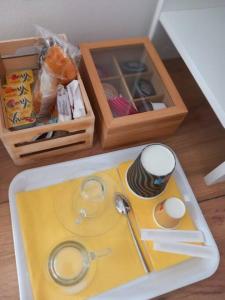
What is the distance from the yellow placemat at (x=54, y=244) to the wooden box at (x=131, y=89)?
0.17m

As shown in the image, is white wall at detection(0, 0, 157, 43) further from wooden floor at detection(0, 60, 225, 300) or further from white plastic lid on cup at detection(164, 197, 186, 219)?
white plastic lid on cup at detection(164, 197, 186, 219)

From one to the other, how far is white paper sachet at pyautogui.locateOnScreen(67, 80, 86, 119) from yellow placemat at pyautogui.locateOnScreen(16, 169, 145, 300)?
0.52ft

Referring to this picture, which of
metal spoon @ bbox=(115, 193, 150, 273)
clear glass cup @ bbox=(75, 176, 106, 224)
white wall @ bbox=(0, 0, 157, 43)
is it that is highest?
white wall @ bbox=(0, 0, 157, 43)

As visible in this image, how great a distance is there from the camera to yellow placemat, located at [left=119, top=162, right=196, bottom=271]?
521mm

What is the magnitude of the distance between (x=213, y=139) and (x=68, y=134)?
1.21 ft

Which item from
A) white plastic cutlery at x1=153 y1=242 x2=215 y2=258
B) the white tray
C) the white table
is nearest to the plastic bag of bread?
the white tray

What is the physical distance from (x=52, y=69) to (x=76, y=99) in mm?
73

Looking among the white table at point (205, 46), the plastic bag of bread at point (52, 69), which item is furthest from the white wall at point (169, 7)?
the plastic bag of bread at point (52, 69)

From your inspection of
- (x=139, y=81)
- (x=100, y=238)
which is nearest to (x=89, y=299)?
(x=100, y=238)

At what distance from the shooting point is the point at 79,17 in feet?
2.09

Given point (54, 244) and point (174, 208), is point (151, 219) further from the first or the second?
point (54, 244)

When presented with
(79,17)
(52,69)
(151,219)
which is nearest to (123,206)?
(151,219)

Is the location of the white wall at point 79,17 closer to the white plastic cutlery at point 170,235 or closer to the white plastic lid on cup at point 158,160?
the white plastic lid on cup at point 158,160

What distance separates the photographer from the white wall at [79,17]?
582mm
